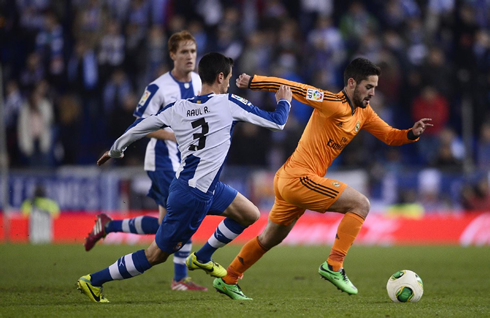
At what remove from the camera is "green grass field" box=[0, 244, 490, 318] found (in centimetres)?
575

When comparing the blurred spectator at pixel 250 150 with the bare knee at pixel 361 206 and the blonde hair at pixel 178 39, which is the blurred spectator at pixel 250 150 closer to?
the blonde hair at pixel 178 39

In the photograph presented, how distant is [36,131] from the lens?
15.8 metres

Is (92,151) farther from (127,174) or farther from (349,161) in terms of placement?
(349,161)

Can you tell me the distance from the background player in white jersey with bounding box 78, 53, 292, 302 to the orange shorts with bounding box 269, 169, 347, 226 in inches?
33.7

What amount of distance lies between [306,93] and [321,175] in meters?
0.93

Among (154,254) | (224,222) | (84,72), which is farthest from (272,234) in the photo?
(84,72)

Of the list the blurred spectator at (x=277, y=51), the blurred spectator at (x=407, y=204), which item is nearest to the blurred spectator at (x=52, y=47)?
the blurred spectator at (x=277, y=51)

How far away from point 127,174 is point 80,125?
7.22ft

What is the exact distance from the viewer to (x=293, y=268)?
34.4 ft

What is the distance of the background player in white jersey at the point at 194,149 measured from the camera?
6129 millimetres

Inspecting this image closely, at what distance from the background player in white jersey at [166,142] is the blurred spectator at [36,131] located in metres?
8.34

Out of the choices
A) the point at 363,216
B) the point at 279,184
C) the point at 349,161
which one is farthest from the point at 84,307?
the point at 349,161

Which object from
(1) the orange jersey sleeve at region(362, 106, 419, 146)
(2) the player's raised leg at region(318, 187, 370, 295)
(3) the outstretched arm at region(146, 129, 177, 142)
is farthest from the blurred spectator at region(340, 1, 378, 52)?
(2) the player's raised leg at region(318, 187, 370, 295)

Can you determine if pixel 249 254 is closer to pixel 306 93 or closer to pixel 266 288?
pixel 266 288
